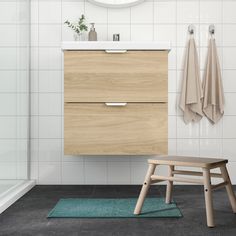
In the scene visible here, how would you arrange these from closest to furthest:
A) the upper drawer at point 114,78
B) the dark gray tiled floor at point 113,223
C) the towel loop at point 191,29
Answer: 1. the dark gray tiled floor at point 113,223
2. the upper drawer at point 114,78
3. the towel loop at point 191,29

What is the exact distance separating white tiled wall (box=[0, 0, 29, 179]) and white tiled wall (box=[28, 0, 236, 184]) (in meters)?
0.13

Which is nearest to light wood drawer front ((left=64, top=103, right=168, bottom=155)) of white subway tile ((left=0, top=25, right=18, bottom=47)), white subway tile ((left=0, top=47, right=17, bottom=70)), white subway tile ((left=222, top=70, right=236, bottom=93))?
white subway tile ((left=0, top=47, right=17, bottom=70))

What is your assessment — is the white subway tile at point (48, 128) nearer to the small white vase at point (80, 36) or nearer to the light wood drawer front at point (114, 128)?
the light wood drawer front at point (114, 128)

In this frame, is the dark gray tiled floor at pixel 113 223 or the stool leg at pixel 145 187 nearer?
the dark gray tiled floor at pixel 113 223

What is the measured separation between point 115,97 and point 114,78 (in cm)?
13

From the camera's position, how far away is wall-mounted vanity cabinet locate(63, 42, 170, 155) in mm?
2703

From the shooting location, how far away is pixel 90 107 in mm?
2715

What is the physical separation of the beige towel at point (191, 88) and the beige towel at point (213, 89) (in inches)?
2.1

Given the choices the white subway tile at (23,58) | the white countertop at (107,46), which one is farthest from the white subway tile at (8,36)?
the white countertop at (107,46)

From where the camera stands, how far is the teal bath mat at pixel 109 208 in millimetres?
2197

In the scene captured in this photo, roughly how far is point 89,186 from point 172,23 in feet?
4.78

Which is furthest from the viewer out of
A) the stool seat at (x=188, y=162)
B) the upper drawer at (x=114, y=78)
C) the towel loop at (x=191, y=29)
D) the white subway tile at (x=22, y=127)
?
the towel loop at (x=191, y=29)

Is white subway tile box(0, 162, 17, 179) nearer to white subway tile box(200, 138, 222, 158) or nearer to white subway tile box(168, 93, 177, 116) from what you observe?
white subway tile box(168, 93, 177, 116)

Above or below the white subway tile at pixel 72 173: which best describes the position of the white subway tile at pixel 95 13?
above
